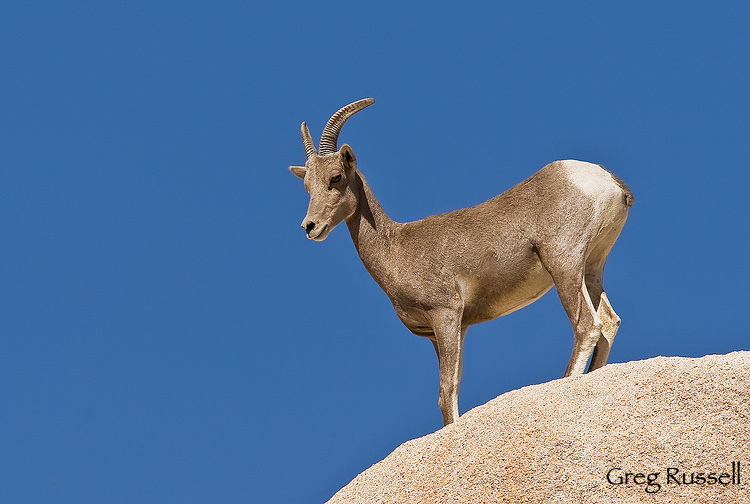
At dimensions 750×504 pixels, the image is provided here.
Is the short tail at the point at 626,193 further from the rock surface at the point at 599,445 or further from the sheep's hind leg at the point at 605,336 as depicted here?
the rock surface at the point at 599,445

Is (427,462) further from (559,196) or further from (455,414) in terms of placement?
(559,196)

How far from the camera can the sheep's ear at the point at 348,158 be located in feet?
51.4

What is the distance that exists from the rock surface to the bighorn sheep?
1.00 m

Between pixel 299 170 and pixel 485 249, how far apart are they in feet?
9.50

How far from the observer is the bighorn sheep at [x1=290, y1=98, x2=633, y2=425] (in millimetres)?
14953

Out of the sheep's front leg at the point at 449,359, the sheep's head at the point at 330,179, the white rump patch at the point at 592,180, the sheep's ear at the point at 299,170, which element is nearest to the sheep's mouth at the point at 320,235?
the sheep's head at the point at 330,179

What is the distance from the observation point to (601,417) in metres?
13.3

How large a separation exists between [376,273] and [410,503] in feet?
11.8

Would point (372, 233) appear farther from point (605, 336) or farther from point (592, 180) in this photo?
point (605, 336)

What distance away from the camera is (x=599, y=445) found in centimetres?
1296

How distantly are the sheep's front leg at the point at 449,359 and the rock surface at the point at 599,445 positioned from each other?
527 millimetres

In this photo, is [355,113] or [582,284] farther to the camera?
[355,113]

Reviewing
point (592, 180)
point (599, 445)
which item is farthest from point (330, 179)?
point (599, 445)

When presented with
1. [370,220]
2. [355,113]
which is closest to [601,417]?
[370,220]
